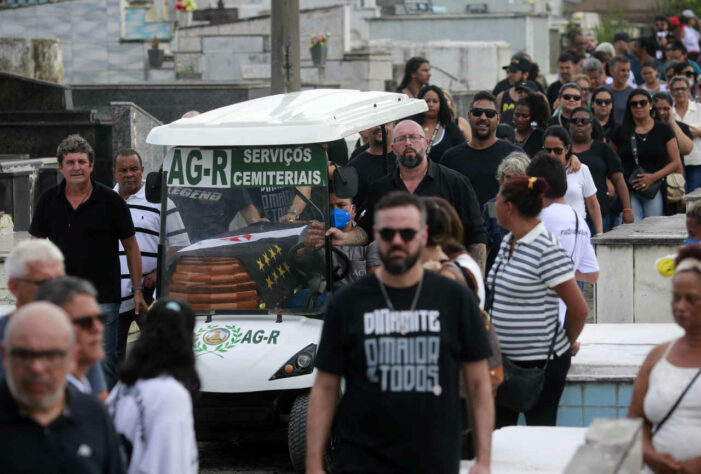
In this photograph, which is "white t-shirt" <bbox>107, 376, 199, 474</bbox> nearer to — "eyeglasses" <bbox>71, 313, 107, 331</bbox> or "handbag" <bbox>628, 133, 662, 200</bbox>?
"eyeglasses" <bbox>71, 313, 107, 331</bbox>

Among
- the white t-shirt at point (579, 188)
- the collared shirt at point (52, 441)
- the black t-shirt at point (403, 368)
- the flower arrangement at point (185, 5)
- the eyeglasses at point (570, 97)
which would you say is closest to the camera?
the collared shirt at point (52, 441)

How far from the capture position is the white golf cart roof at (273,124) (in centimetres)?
828

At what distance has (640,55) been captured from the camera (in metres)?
20.9

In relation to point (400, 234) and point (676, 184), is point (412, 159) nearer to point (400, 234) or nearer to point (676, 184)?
point (400, 234)

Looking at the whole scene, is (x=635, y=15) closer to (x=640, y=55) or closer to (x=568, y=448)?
(x=640, y=55)

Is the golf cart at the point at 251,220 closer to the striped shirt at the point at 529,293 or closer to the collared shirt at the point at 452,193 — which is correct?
the collared shirt at the point at 452,193

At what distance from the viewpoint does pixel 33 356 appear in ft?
13.1

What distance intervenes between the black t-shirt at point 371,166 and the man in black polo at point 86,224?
1742 millimetres

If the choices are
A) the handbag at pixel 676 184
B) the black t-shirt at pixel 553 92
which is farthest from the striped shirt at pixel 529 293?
the black t-shirt at pixel 553 92

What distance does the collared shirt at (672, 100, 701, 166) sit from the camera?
14.1 m

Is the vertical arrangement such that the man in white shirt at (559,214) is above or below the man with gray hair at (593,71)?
below

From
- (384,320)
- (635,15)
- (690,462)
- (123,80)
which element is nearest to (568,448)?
(690,462)

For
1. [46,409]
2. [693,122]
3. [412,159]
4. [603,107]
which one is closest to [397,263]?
[46,409]

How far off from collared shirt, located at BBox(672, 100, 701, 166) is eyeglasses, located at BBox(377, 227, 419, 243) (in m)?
9.62
